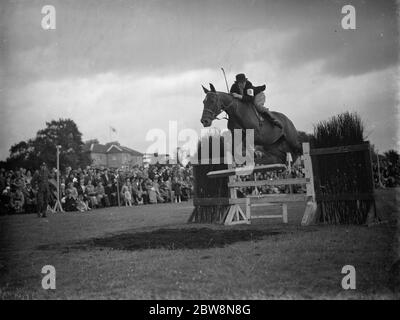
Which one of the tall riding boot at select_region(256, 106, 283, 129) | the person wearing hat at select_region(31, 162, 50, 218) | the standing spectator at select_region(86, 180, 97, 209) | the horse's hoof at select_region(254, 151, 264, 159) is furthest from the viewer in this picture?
the standing spectator at select_region(86, 180, 97, 209)

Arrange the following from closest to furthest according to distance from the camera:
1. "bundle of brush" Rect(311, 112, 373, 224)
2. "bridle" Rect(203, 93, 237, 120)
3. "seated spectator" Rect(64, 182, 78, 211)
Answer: "bundle of brush" Rect(311, 112, 373, 224) < "bridle" Rect(203, 93, 237, 120) < "seated spectator" Rect(64, 182, 78, 211)

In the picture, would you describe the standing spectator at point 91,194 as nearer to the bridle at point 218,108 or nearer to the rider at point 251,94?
the bridle at point 218,108

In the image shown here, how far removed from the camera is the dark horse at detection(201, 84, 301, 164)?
25.1 feet

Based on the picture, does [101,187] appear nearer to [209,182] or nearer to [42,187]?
[42,187]

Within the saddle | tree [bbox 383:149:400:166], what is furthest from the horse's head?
tree [bbox 383:149:400:166]

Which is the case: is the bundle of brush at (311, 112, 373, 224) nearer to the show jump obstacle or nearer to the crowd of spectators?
the show jump obstacle

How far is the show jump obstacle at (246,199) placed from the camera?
25.5 feet

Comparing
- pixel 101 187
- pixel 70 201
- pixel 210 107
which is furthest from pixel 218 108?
pixel 101 187

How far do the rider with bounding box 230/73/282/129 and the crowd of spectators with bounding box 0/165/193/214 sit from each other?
8334 mm

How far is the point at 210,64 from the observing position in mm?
7102

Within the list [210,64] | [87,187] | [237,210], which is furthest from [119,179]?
[210,64]

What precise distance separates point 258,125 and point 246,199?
6.05 feet

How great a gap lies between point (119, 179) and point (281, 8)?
13.2 metres

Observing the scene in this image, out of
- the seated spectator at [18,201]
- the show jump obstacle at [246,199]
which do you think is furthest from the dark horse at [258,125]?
the seated spectator at [18,201]
